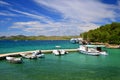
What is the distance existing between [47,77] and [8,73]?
6912mm

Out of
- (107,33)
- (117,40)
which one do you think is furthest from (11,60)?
(107,33)

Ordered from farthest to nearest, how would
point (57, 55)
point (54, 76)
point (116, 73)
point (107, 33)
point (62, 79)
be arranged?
point (107, 33)
point (57, 55)
point (116, 73)
point (54, 76)
point (62, 79)

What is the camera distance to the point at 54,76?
1375 inches

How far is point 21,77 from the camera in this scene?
1326 inches

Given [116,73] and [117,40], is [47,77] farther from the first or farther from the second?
[117,40]

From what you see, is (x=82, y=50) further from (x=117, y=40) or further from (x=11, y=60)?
(x=117, y=40)

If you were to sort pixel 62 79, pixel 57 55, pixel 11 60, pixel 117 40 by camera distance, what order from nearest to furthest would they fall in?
pixel 62 79
pixel 11 60
pixel 57 55
pixel 117 40

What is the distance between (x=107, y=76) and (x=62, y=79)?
290 inches

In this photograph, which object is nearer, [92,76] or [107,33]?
[92,76]

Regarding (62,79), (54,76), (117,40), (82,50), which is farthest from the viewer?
(117,40)

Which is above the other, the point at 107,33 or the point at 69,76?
the point at 107,33

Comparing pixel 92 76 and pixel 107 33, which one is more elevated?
pixel 107 33

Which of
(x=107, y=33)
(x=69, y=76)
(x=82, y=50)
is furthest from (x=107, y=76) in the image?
(x=107, y=33)

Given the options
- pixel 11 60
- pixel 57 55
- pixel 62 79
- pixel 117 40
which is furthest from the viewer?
pixel 117 40
